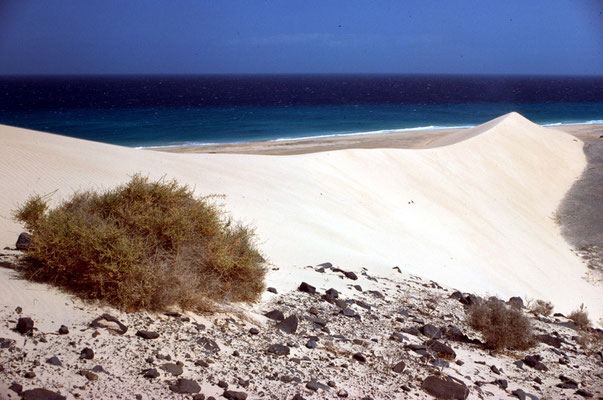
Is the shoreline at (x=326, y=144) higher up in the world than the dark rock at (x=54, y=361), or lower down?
higher up

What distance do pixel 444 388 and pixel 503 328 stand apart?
1.62 m

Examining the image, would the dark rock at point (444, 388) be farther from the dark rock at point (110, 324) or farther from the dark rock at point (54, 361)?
the dark rock at point (54, 361)

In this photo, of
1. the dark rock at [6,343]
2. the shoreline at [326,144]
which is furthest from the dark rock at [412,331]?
the shoreline at [326,144]

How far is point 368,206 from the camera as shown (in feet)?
42.9

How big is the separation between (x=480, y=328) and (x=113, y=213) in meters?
4.13

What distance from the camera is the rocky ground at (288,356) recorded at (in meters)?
3.48

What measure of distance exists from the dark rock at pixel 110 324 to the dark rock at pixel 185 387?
0.76m

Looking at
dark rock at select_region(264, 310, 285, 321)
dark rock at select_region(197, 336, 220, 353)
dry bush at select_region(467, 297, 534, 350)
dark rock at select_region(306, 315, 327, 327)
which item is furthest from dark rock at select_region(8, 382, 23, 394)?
dry bush at select_region(467, 297, 534, 350)

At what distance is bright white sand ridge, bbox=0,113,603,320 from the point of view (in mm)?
8781

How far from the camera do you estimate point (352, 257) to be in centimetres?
838

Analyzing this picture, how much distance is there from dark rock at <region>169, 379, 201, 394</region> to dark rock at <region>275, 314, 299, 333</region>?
1.35 m

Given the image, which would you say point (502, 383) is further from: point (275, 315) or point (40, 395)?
point (40, 395)

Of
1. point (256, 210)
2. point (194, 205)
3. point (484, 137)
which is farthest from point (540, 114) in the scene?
point (194, 205)

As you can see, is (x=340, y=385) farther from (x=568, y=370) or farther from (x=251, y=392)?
(x=568, y=370)
